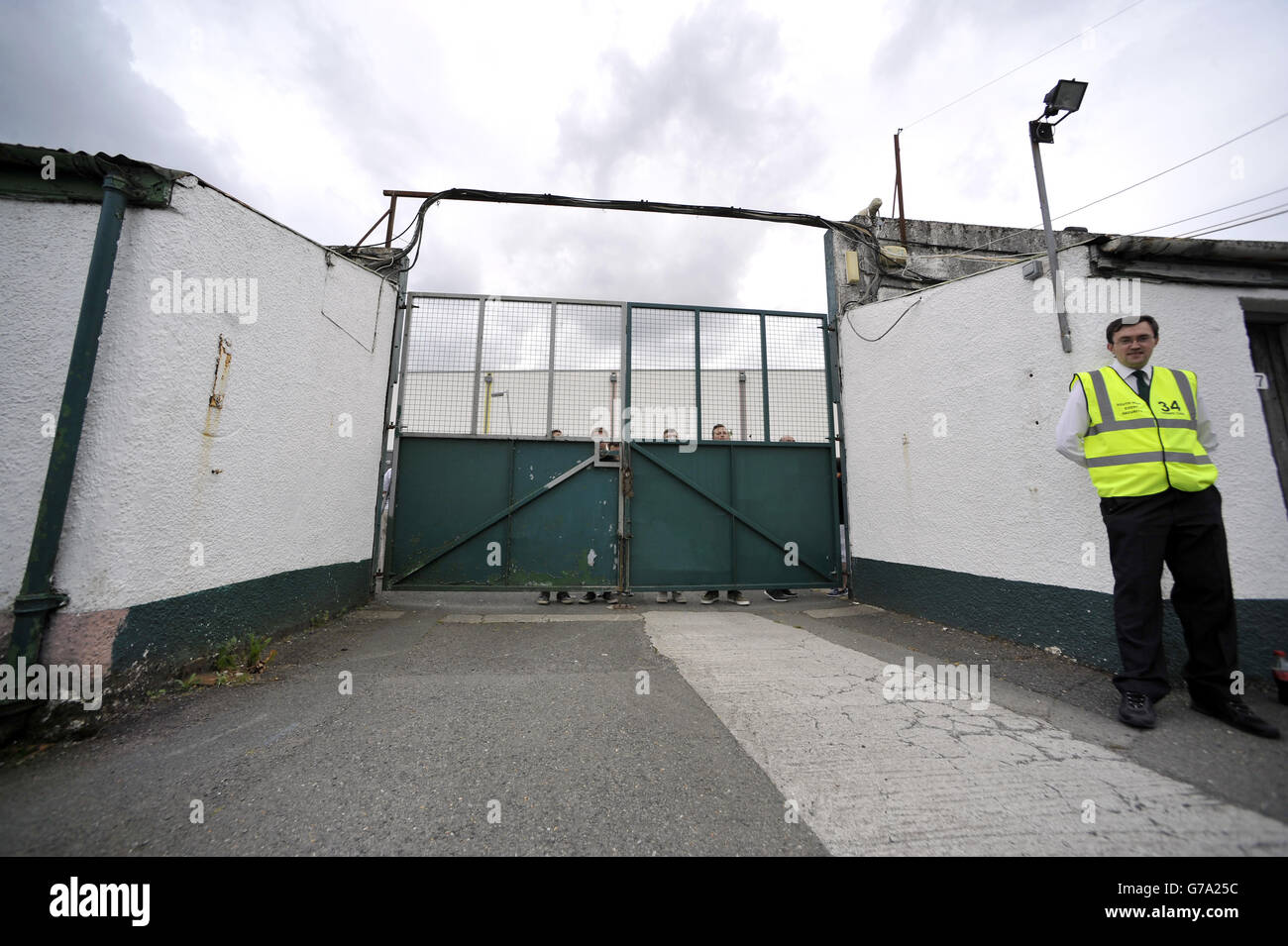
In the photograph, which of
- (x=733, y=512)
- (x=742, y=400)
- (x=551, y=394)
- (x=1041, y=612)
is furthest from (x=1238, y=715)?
(x=551, y=394)

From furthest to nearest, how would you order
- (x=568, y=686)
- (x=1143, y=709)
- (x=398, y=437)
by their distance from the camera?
(x=398, y=437) < (x=568, y=686) < (x=1143, y=709)

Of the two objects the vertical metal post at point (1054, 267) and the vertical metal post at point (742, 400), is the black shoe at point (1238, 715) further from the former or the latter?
the vertical metal post at point (742, 400)

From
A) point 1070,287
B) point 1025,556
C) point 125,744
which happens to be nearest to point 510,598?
point 125,744

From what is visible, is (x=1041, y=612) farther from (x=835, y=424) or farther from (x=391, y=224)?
(x=391, y=224)

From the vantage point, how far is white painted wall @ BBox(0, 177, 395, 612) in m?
2.35

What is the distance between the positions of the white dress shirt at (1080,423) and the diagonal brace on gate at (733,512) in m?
3.24

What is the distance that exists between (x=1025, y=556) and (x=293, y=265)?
248 inches

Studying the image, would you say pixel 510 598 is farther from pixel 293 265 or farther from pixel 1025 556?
pixel 1025 556

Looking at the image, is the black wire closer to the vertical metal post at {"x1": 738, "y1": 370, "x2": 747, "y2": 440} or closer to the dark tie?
the vertical metal post at {"x1": 738, "y1": 370, "x2": 747, "y2": 440}

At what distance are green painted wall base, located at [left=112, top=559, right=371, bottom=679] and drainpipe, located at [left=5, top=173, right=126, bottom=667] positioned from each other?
0.31m

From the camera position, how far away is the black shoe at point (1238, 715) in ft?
6.77

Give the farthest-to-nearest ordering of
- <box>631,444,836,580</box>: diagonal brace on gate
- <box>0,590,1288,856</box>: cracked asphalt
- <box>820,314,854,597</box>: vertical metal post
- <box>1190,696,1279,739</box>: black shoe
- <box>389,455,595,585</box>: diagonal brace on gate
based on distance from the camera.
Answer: <box>820,314,854,597</box>: vertical metal post
<box>631,444,836,580</box>: diagonal brace on gate
<box>389,455,595,585</box>: diagonal brace on gate
<box>1190,696,1279,739</box>: black shoe
<box>0,590,1288,856</box>: cracked asphalt

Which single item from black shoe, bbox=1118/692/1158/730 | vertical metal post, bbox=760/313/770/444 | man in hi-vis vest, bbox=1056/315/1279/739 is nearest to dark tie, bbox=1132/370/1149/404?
man in hi-vis vest, bbox=1056/315/1279/739
